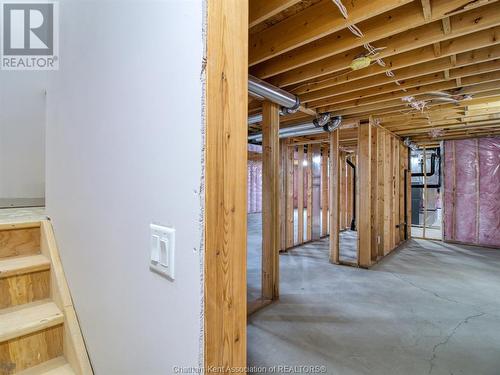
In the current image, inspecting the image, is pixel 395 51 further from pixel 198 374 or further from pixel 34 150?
pixel 34 150

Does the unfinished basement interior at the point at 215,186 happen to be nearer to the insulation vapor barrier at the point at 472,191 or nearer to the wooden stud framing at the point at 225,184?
the wooden stud framing at the point at 225,184

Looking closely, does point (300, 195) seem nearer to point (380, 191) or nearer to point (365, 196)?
point (380, 191)

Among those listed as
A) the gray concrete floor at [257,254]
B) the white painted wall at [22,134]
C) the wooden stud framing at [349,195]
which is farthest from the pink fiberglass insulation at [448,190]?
the white painted wall at [22,134]

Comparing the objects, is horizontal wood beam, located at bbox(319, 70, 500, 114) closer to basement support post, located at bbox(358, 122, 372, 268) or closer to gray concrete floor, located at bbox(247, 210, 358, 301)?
basement support post, located at bbox(358, 122, 372, 268)

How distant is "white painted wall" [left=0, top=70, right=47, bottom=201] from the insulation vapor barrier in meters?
7.25

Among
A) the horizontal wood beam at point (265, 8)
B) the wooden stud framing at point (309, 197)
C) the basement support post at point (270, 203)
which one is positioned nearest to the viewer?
the horizontal wood beam at point (265, 8)

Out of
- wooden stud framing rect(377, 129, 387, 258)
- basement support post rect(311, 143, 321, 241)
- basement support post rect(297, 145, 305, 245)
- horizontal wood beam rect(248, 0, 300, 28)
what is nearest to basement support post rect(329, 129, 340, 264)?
wooden stud framing rect(377, 129, 387, 258)

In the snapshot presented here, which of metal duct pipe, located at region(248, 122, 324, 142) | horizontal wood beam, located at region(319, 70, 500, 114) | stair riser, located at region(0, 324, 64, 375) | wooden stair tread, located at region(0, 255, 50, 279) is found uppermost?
horizontal wood beam, located at region(319, 70, 500, 114)

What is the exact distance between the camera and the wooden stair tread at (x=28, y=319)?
1006 mm

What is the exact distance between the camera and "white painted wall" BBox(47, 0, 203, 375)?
0.58 m

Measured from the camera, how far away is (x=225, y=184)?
575mm

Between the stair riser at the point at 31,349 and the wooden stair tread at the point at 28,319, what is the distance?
0.03 meters

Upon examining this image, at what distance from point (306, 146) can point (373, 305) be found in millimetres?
3815

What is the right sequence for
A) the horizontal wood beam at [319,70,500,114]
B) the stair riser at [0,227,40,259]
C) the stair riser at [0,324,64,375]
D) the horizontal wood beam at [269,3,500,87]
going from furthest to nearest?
the horizontal wood beam at [319,70,500,114], the horizontal wood beam at [269,3,500,87], the stair riser at [0,227,40,259], the stair riser at [0,324,64,375]
